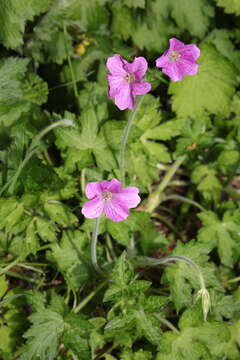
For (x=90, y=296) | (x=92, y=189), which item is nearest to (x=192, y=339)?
(x=90, y=296)

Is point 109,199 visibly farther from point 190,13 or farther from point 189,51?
point 190,13

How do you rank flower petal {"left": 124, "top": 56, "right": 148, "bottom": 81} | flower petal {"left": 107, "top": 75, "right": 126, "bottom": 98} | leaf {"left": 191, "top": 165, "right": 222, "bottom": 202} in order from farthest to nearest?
leaf {"left": 191, "top": 165, "right": 222, "bottom": 202} < flower petal {"left": 107, "top": 75, "right": 126, "bottom": 98} < flower petal {"left": 124, "top": 56, "right": 148, "bottom": 81}

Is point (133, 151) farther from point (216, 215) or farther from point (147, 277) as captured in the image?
point (147, 277)

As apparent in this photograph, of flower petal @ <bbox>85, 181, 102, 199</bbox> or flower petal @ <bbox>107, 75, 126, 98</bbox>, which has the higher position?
flower petal @ <bbox>107, 75, 126, 98</bbox>

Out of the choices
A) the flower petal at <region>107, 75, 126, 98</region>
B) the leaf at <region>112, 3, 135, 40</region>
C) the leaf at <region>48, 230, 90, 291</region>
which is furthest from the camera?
the leaf at <region>112, 3, 135, 40</region>

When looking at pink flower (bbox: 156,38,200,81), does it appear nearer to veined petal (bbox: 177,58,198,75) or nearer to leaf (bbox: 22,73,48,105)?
veined petal (bbox: 177,58,198,75)

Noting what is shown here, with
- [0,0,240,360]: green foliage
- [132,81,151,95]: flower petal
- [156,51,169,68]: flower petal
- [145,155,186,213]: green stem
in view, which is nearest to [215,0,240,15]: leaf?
[0,0,240,360]: green foliage

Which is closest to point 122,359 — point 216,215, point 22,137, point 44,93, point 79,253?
point 79,253
